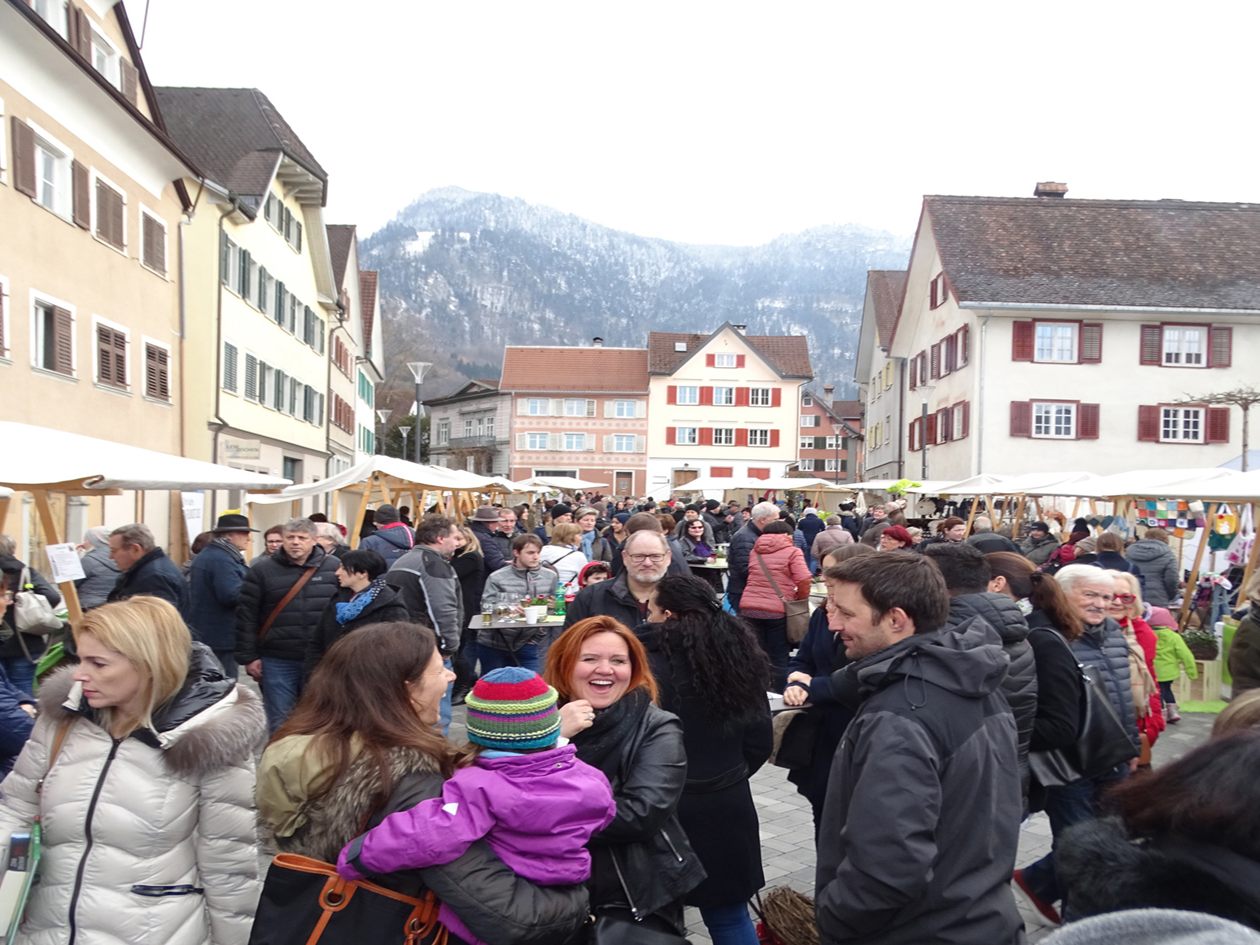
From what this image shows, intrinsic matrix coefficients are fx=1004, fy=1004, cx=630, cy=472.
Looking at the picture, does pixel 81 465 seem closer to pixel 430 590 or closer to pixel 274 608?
pixel 274 608

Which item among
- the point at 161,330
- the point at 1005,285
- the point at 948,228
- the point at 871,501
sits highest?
the point at 948,228

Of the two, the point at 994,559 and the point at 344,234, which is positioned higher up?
the point at 344,234

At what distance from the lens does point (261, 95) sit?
2869 cm

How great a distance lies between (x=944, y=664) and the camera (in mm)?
2807

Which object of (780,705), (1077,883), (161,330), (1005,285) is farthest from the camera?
(1005,285)

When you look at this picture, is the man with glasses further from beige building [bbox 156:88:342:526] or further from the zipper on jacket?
beige building [bbox 156:88:342:526]

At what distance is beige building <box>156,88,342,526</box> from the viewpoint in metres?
21.8

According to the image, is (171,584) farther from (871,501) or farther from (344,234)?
(871,501)

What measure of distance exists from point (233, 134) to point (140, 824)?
27.4 m

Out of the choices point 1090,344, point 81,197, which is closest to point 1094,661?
point 81,197

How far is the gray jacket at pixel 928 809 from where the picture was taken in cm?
261

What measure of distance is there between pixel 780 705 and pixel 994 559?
1.42m

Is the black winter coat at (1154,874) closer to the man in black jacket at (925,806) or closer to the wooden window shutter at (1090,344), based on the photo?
the man in black jacket at (925,806)

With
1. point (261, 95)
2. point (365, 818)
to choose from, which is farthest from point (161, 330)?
point (365, 818)
